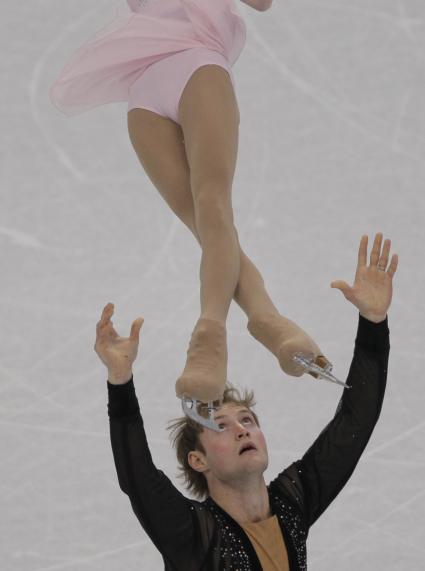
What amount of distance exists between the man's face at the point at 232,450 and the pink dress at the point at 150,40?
84 centimetres

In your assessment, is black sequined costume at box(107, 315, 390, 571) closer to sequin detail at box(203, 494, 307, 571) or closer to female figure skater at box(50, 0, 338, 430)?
sequin detail at box(203, 494, 307, 571)

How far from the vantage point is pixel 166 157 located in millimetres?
3129

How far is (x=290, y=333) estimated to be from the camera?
2840 mm

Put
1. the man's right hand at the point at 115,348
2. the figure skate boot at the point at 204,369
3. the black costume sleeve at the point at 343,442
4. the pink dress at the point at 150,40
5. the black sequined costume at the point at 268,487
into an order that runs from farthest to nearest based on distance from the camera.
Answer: the black costume sleeve at the point at 343,442
the pink dress at the point at 150,40
the black sequined costume at the point at 268,487
the man's right hand at the point at 115,348
the figure skate boot at the point at 204,369

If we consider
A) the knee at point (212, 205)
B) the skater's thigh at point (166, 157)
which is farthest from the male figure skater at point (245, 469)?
the skater's thigh at point (166, 157)

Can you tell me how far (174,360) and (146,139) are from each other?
1384mm

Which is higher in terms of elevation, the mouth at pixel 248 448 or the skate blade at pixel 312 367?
the mouth at pixel 248 448

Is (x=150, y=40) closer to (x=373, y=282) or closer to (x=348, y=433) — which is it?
(x=373, y=282)

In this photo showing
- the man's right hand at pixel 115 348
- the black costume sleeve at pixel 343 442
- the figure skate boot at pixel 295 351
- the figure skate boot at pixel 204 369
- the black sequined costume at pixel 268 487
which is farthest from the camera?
the black costume sleeve at pixel 343 442

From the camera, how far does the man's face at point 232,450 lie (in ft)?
10.4

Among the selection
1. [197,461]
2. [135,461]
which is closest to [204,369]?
[135,461]

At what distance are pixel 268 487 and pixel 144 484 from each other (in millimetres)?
400

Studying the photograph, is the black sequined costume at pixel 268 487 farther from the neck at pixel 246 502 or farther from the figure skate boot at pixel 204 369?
the figure skate boot at pixel 204 369

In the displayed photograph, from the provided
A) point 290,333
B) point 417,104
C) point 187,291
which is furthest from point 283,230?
→ point 290,333
